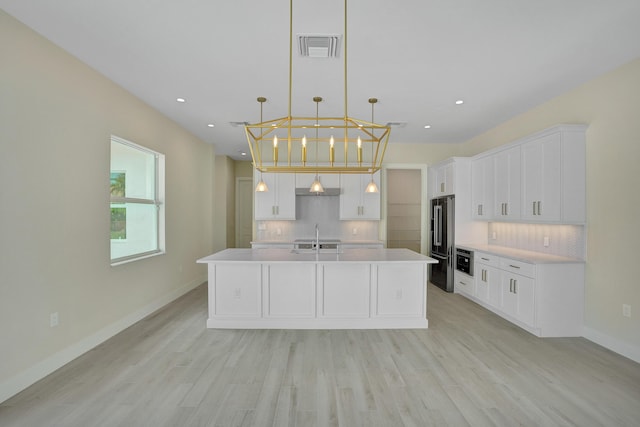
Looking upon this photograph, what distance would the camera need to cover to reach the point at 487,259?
454 centimetres

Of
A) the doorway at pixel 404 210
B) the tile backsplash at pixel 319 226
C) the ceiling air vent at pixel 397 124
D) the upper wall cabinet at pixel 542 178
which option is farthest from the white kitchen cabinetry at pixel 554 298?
the doorway at pixel 404 210

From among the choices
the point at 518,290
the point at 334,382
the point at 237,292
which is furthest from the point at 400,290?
the point at 237,292

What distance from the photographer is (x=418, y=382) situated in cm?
255

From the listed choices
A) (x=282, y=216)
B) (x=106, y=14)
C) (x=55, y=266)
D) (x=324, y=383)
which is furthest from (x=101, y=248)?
(x=282, y=216)

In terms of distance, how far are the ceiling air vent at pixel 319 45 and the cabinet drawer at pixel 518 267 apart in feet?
10.3

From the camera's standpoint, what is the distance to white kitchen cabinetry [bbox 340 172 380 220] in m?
6.13

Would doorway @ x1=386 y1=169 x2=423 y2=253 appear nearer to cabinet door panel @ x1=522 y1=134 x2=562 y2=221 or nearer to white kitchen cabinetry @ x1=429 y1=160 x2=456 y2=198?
white kitchen cabinetry @ x1=429 y1=160 x2=456 y2=198

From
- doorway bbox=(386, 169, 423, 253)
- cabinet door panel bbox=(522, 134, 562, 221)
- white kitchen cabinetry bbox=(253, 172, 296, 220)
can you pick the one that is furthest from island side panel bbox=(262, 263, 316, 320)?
doorway bbox=(386, 169, 423, 253)

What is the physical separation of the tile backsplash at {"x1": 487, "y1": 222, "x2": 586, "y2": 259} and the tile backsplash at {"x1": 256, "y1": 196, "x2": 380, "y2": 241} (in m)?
2.19

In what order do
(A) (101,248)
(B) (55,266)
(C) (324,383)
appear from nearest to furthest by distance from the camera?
(C) (324,383) → (B) (55,266) → (A) (101,248)

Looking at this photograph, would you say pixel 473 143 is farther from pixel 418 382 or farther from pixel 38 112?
pixel 38 112

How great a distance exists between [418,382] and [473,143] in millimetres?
4805

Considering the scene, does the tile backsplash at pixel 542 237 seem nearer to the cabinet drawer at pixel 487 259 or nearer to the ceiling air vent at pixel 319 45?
the cabinet drawer at pixel 487 259

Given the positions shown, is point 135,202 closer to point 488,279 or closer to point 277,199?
point 277,199
